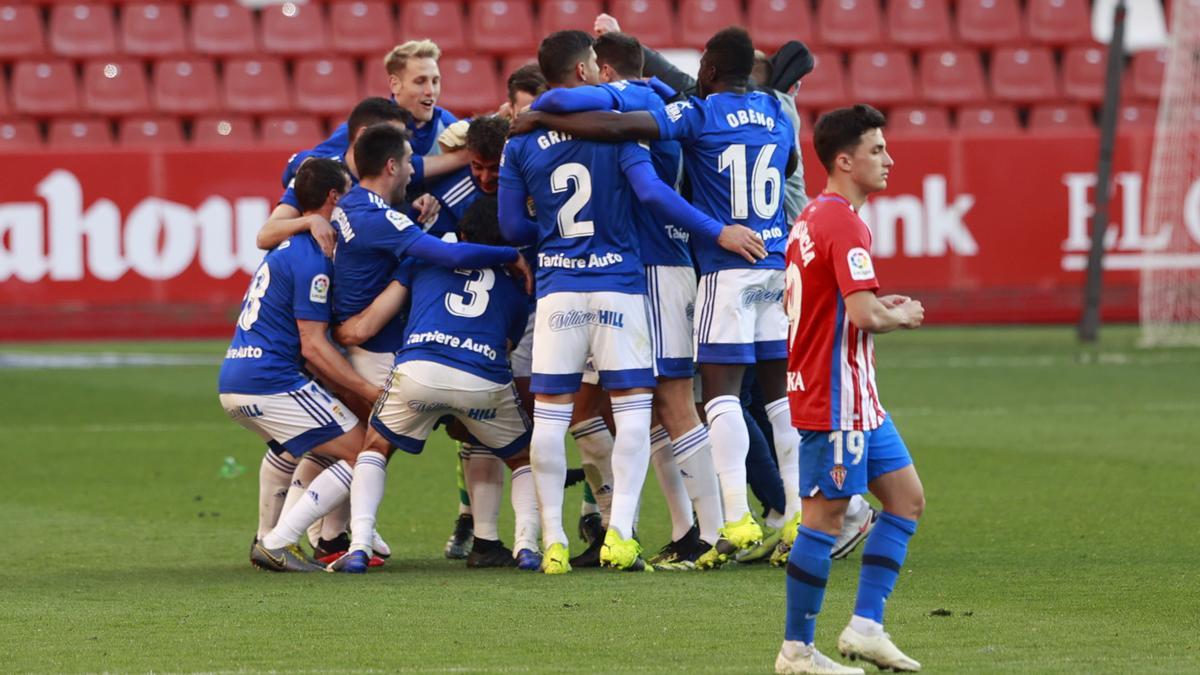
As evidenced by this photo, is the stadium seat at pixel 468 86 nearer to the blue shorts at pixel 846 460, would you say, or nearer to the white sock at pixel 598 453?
the white sock at pixel 598 453

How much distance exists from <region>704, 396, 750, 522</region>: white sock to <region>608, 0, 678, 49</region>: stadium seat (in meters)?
13.7

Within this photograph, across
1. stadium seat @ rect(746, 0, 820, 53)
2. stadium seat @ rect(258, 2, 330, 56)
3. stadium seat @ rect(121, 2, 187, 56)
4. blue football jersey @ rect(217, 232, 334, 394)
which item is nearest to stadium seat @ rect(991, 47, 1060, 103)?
stadium seat @ rect(746, 0, 820, 53)

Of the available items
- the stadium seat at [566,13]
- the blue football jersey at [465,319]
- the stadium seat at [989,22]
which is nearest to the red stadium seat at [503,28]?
the stadium seat at [566,13]

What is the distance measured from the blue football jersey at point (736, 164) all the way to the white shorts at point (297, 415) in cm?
149

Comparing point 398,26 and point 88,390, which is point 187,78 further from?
point 88,390

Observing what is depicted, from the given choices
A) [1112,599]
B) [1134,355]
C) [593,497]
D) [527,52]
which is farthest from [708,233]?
[527,52]

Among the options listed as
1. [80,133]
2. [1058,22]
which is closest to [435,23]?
[80,133]

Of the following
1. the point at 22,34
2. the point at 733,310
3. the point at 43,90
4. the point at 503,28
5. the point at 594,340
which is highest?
the point at 503,28

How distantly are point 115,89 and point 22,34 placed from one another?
1338mm

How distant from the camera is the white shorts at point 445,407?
680 centimetres

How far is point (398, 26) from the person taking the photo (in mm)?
20672

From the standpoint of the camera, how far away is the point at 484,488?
23.5ft

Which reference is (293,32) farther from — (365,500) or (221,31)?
(365,500)

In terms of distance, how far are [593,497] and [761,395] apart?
3.16ft
